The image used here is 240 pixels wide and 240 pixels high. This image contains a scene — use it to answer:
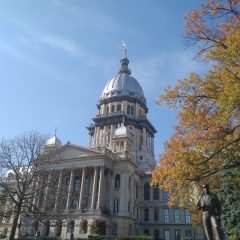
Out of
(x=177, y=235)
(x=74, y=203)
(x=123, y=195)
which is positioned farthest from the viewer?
(x=177, y=235)

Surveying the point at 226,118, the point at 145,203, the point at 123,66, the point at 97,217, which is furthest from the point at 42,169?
the point at 123,66

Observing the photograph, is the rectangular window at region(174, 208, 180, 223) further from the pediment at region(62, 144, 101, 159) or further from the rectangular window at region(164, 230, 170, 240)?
the pediment at region(62, 144, 101, 159)

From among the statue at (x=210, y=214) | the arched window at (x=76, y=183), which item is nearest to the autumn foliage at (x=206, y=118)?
the statue at (x=210, y=214)

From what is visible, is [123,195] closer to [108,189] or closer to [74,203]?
[108,189]

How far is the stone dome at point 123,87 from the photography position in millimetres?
91312

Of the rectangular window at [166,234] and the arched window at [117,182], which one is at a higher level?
the arched window at [117,182]

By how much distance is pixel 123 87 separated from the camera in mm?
92000

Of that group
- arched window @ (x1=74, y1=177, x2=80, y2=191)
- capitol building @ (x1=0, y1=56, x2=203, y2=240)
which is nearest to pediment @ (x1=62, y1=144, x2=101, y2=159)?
capitol building @ (x1=0, y1=56, x2=203, y2=240)

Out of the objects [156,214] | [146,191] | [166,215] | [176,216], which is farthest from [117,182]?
[176,216]

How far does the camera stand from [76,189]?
210 ft

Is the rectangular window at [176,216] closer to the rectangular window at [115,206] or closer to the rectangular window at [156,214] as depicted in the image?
the rectangular window at [156,214]

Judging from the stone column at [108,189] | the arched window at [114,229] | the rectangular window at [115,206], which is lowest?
the arched window at [114,229]

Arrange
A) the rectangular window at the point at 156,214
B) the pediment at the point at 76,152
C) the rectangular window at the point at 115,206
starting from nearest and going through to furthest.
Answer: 1. the rectangular window at the point at 115,206
2. the pediment at the point at 76,152
3. the rectangular window at the point at 156,214

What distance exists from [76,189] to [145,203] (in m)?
17.0
